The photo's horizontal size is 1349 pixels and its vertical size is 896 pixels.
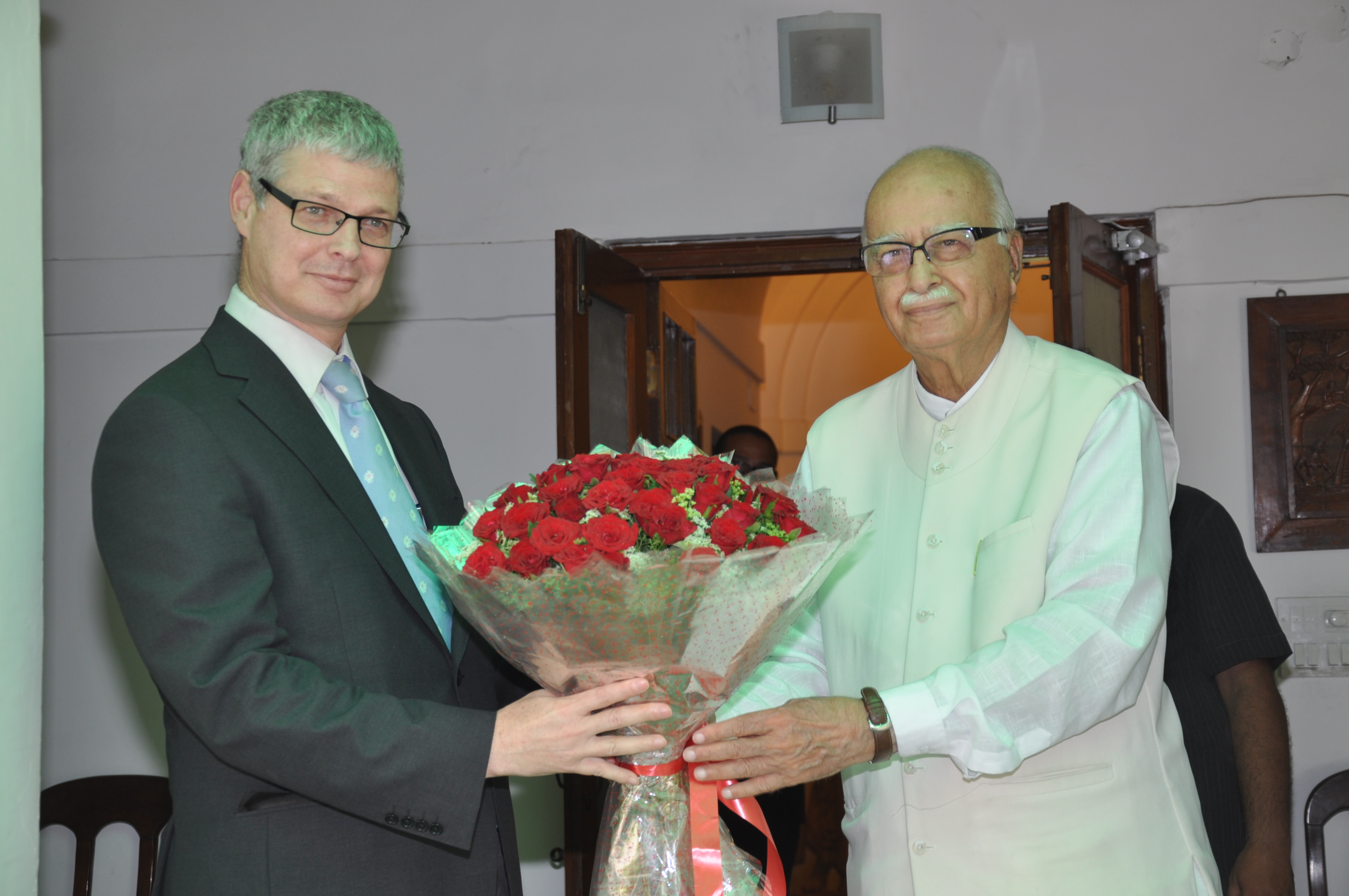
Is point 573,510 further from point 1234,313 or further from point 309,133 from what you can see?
point 1234,313

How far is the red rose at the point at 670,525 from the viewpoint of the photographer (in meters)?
1.47

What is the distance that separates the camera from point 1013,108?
3.93m

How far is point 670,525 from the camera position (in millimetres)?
1473

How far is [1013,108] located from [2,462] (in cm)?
342

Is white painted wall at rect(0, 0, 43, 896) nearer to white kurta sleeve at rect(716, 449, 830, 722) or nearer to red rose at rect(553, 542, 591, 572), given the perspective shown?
red rose at rect(553, 542, 591, 572)

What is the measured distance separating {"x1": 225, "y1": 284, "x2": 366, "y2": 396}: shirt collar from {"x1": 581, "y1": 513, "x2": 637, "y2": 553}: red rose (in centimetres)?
66

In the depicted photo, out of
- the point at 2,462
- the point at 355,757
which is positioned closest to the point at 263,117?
the point at 2,462

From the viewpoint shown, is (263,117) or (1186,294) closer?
(263,117)

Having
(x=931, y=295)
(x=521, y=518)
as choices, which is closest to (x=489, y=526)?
(x=521, y=518)

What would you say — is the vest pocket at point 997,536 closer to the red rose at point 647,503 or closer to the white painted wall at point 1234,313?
the red rose at point 647,503

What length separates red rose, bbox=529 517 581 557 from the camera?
1447 millimetres

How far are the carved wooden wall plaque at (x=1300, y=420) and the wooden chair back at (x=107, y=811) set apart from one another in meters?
3.73

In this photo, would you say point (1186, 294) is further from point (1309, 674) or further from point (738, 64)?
point (738, 64)

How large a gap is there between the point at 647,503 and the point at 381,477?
0.61 m
